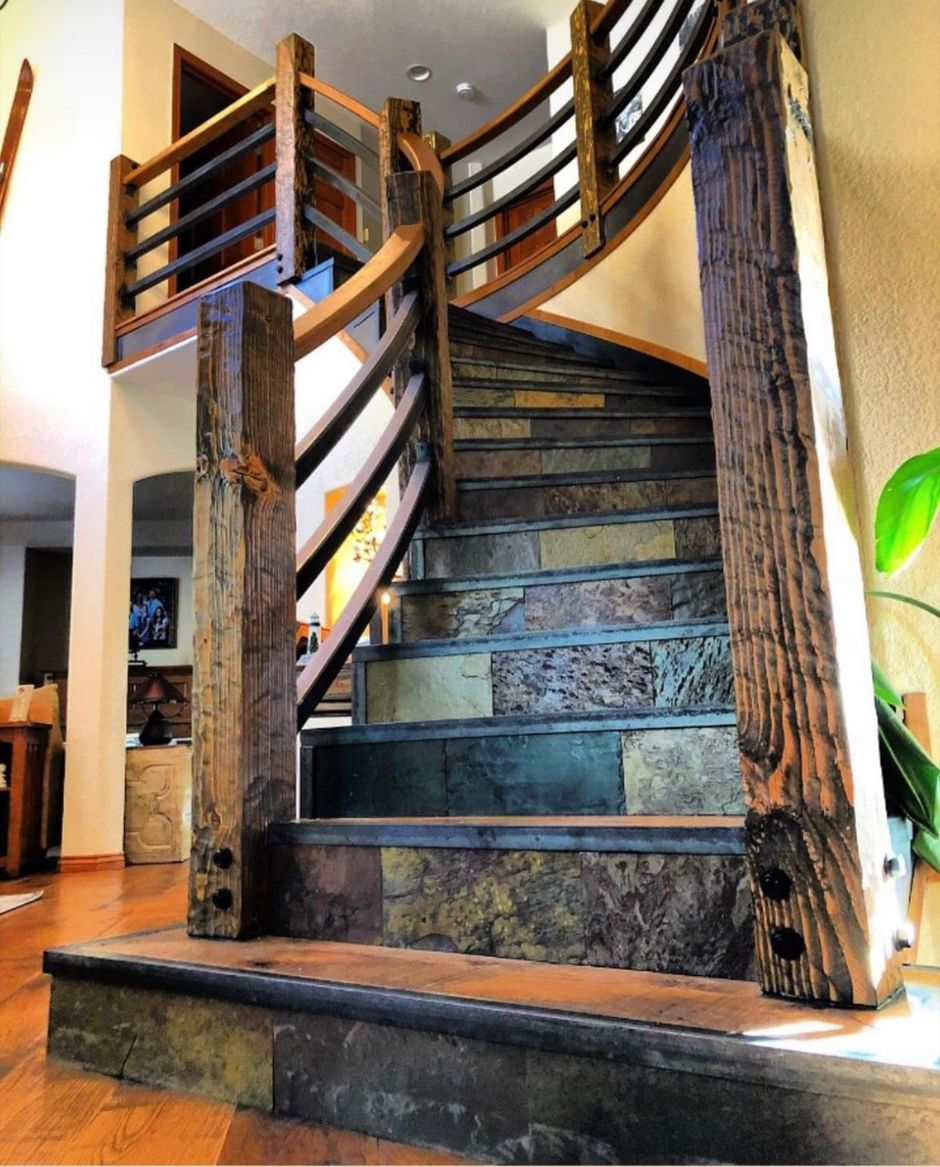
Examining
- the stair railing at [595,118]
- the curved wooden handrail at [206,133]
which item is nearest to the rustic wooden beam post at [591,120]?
the stair railing at [595,118]

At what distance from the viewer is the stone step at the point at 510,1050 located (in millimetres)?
657

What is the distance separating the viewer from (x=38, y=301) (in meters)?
4.58

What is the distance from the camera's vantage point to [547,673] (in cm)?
173

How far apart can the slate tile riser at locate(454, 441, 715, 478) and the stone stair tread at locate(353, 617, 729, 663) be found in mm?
841

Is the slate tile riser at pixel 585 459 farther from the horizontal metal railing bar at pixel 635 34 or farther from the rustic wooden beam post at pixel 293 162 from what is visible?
the horizontal metal railing bar at pixel 635 34

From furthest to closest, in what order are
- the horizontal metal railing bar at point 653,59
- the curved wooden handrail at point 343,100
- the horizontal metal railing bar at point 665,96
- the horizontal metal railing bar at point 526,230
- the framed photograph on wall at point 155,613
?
the framed photograph on wall at point 155,613
the horizontal metal railing bar at point 526,230
the curved wooden handrail at point 343,100
the horizontal metal railing bar at point 653,59
the horizontal metal railing bar at point 665,96

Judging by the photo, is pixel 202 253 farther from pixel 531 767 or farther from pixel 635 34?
pixel 531 767

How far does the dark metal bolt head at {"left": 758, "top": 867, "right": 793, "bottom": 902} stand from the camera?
0.80 m

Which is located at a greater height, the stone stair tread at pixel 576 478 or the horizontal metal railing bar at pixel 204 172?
the horizontal metal railing bar at pixel 204 172

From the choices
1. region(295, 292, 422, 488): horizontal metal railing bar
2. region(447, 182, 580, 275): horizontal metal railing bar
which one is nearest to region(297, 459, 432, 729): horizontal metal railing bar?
region(295, 292, 422, 488): horizontal metal railing bar

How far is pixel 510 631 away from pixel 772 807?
1171mm

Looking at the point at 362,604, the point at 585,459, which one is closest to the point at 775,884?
the point at 362,604

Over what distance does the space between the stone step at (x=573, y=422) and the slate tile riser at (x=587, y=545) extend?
0.58m

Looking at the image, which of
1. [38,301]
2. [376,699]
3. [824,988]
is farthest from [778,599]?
[38,301]
